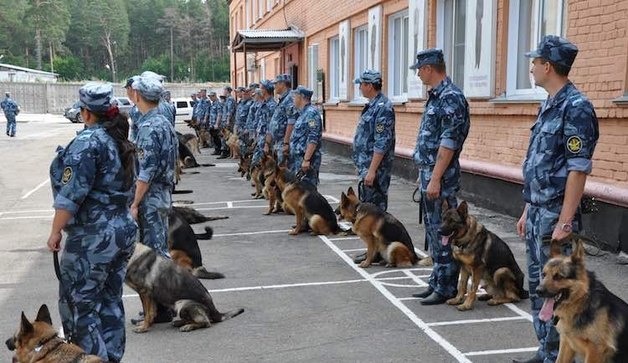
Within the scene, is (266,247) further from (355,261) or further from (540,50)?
Answer: (540,50)

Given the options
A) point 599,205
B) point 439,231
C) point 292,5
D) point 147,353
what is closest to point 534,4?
point 599,205

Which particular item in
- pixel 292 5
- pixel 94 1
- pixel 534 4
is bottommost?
pixel 534 4

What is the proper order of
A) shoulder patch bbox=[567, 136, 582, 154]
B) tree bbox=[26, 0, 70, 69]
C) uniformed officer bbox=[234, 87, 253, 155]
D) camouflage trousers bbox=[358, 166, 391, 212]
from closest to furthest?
shoulder patch bbox=[567, 136, 582, 154], camouflage trousers bbox=[358, 166, 391, 212], uniformed officer bbox=[234, 87, 253, 155], tree bbox=[26, 0, 70, 69]

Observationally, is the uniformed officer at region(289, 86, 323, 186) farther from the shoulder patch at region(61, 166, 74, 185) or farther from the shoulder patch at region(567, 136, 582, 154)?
the shoulder patch at region(61, 166, 74, 185)

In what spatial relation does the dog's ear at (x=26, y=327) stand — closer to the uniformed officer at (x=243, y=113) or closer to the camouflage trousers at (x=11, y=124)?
the uniformed officer at (x=243, y=113)

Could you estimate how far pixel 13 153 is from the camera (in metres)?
23.8

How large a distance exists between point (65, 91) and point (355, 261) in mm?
68361

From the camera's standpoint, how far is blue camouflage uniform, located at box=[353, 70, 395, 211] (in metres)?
7.58

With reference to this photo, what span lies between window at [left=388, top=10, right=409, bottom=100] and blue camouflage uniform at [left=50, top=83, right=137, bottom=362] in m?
12.0

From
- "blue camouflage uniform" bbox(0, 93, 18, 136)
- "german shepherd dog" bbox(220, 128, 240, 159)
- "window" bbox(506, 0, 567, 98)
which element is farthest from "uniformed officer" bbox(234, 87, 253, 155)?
"blue camouflage uniform" bbox(0, 93, 18, 136)

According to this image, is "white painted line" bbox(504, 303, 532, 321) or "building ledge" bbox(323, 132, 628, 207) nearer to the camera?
"white painted line" bbox(504, 303, 532, 321)

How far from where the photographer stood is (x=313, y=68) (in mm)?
23781

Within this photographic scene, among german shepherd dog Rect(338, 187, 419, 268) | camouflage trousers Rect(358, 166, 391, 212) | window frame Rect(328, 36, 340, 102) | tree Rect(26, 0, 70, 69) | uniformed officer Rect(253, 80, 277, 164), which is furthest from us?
tree Rect(26, 0, 70, 69)

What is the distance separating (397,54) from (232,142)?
6873mm
